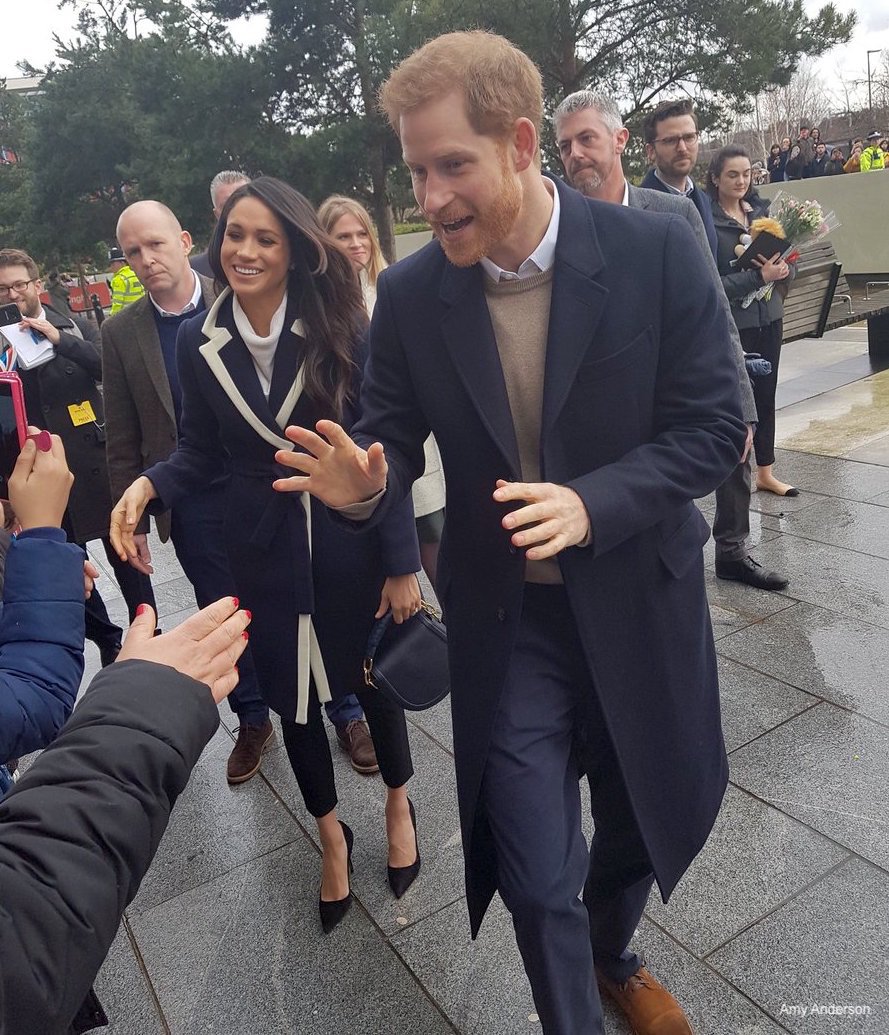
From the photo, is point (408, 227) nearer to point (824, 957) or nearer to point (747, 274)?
point (747, 274)

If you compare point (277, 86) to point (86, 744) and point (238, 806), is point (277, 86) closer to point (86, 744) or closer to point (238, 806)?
point (238, 806)

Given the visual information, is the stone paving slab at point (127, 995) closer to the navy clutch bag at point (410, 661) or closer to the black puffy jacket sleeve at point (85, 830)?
the navy clutch bag at point (410, 661)

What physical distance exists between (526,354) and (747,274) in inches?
133

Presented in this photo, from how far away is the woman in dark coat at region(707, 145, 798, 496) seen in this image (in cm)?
488

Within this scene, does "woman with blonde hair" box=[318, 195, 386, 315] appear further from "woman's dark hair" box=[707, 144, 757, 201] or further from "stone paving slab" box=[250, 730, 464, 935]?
"woman's dark hair" box=[707, 144, 757, 201]

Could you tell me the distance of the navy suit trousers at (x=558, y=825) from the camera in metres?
1.85

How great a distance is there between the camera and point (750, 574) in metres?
4.51

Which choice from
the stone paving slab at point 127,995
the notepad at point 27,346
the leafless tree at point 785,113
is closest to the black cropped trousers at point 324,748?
the stone paving slab at point 127,995

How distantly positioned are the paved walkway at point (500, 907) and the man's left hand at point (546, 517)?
128 centimetres

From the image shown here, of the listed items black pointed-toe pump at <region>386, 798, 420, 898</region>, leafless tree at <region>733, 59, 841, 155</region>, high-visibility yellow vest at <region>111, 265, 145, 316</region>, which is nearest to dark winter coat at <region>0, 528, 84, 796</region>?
black pointed-toe pump at <region>386, 798, 420, 898</region>

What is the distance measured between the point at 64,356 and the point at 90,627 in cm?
126

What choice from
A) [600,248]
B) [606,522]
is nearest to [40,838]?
[606,522]

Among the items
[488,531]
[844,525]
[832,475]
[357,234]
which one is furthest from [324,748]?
[832,475]

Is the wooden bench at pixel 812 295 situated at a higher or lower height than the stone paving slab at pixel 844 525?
higher
